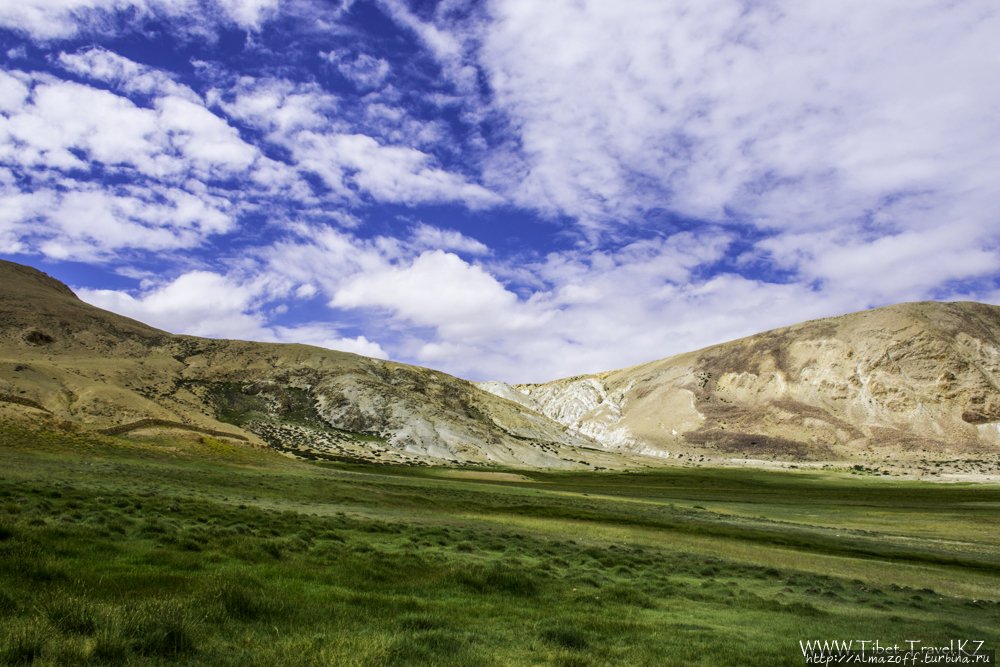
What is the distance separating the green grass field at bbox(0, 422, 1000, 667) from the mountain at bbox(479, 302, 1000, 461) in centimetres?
11871

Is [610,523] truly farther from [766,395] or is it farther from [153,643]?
[766,395]

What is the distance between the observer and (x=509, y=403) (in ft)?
507

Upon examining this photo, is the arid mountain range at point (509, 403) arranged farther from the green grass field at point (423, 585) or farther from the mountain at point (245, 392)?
the green grass field at point (423, 585)

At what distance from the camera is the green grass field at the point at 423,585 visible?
7082 millimetres

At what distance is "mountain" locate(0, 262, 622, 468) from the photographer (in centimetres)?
7162

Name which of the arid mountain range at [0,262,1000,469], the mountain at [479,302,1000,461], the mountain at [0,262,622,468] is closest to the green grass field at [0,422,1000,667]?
the mountain at [0,262,622,468]

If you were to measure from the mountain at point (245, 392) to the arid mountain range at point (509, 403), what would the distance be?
413 millimetres

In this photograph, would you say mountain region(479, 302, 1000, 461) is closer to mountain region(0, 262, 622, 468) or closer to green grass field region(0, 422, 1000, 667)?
mountain region(0, 262, 622, 468)

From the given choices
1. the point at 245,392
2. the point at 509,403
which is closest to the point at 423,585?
the point at 245,392

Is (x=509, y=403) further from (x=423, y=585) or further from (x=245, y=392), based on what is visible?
(x=423, y=585)

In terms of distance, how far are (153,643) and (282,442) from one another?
93.1m

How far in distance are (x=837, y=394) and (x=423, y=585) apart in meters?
168

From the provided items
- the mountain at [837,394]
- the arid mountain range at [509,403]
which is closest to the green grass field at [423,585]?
the arid mountain range at [509,403]

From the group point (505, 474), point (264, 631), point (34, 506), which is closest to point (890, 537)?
point (264, 631)
